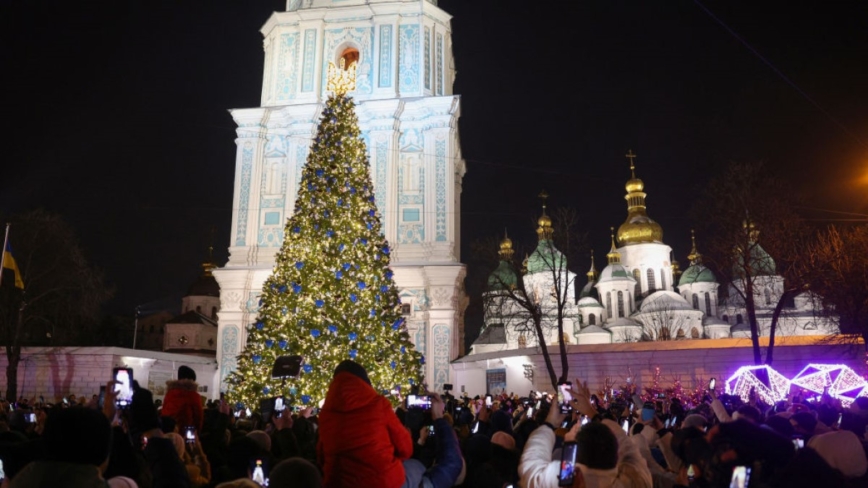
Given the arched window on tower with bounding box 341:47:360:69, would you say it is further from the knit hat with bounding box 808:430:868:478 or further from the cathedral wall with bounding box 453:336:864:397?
the knit hat with bounding box 808:430:868:478

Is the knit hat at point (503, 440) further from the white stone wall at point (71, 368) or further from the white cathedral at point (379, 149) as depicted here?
the white stone wall at point (71, 368)

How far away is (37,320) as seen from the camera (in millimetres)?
29203

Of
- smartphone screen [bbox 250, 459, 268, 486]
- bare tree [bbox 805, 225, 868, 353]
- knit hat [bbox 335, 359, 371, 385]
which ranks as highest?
bare tree [bbox 805, 225, 868, 353]

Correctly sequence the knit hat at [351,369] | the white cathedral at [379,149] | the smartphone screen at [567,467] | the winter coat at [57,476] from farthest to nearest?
the white cathedral at [379,149] → the knit hat at [351,369] → the smartphone screen at [567,467] → the winter coat at [57,476]

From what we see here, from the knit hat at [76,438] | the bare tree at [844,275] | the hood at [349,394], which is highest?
the bare tree at [844,275]

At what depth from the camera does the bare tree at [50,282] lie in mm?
27516

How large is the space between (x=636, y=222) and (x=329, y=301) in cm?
5264

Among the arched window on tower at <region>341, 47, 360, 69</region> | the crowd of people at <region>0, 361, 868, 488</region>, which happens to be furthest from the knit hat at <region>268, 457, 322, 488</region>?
the arched window on tower at <region>341, 47, 360, 69</region>

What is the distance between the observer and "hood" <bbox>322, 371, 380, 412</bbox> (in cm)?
370

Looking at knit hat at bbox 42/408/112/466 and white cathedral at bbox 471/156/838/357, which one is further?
white cathedral at bbox 471/156/838/357

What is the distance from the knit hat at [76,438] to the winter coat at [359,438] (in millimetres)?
1334

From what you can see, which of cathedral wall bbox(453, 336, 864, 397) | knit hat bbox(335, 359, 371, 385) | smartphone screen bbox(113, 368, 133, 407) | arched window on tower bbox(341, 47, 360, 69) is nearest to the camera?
knit hat bbox(335, 359, 371, 385)

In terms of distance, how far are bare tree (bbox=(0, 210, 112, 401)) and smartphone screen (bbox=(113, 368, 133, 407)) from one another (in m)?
24.7

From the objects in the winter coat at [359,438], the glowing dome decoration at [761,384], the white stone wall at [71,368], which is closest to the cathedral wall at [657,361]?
the glowing dome decoration at [761,384]
